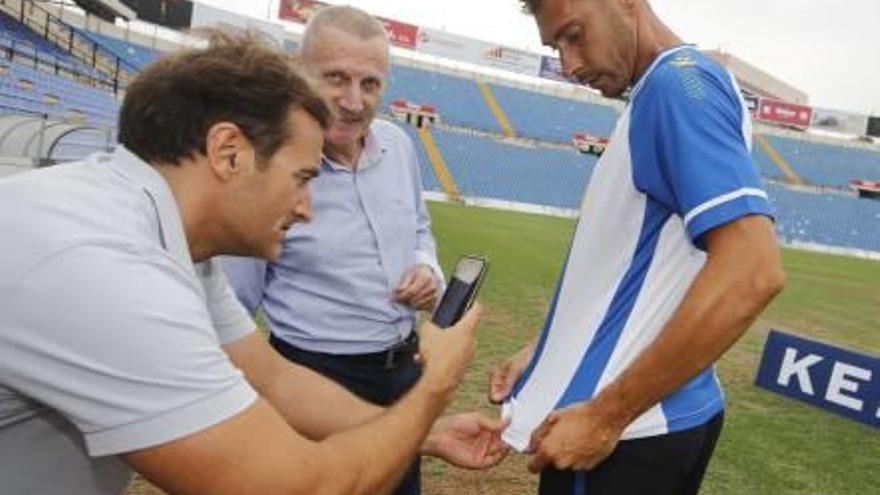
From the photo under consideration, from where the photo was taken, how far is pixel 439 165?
3969 centimetres

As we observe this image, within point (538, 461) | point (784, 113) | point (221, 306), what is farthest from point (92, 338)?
point (784, 113)

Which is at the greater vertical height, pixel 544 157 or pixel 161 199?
pixel 161 199

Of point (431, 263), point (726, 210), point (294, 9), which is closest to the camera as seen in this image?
point (726, 210)

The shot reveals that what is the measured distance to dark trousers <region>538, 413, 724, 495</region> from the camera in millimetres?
2105

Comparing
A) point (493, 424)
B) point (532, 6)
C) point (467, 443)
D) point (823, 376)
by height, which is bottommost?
point (823, 376)

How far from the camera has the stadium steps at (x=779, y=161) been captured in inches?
1908

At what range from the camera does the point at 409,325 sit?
129 inches

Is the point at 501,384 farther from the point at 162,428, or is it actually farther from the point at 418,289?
the point at 162,428

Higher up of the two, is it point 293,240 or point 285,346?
point 293,240

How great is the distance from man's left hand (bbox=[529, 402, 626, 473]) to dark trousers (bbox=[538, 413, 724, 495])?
4.2 inches

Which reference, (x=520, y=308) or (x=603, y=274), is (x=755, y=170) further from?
(x=520, y=308)

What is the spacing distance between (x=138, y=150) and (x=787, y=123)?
6005 centimetres

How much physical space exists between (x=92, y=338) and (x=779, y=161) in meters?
52.6

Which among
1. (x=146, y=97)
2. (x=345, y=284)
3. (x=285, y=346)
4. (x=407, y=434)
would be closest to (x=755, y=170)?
(x=407, y=434)
